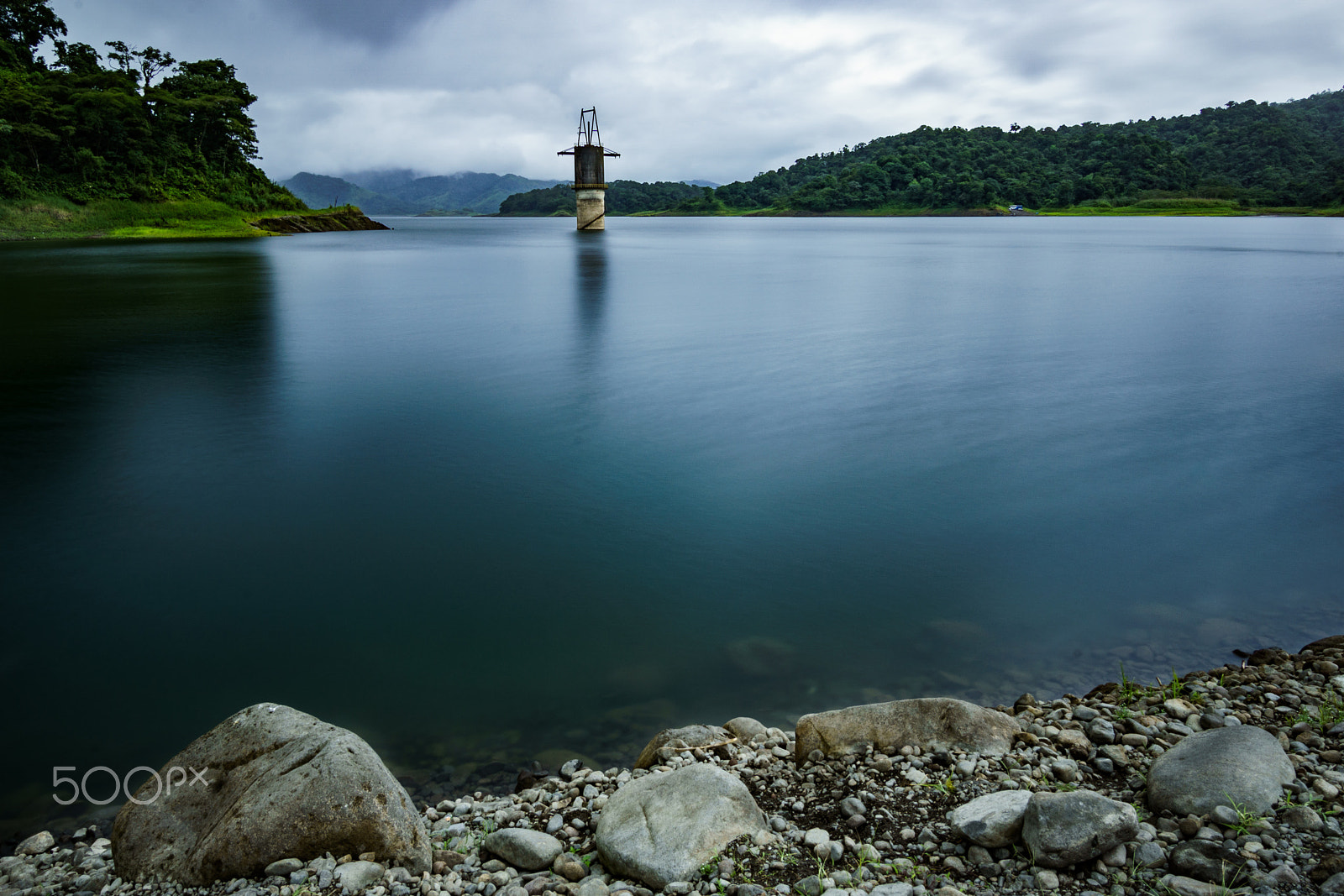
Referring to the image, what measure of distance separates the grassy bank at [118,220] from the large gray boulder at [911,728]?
305 feet

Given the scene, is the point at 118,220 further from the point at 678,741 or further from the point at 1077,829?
the point at 1077,829

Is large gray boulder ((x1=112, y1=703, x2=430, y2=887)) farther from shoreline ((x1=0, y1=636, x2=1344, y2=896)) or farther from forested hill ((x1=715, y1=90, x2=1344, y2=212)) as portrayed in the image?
forested hill ((x1=715, y1=90, x2=1344, y2=212))

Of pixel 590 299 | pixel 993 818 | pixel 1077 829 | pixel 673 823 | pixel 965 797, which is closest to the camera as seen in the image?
pixel 1077 829

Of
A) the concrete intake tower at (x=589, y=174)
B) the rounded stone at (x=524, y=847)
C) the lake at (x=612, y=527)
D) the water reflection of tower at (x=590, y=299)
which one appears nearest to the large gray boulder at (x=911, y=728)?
the lake at (x=612, y=527)

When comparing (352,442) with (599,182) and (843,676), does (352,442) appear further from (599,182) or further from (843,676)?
(599,182)

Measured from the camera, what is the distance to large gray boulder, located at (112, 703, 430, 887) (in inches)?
177

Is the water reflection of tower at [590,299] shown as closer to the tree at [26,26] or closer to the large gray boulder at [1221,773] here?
the large gray boulder at [1221,773]

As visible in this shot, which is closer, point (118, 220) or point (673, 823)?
point (673, 823)

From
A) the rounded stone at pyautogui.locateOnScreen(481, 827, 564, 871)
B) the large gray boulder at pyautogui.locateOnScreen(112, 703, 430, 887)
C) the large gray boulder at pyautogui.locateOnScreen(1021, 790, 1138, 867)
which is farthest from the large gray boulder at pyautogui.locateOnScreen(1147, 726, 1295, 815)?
the large gray boulder at pyautogui.locateOnScreen(112, 703, 430, 887)

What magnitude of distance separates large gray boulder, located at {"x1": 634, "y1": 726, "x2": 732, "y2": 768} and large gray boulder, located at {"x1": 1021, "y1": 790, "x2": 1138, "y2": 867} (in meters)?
2.43

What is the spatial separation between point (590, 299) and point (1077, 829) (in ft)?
116

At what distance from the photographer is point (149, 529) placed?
10562 millimetres

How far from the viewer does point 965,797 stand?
16.0 feet

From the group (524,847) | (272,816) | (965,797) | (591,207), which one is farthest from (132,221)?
(965,797)
